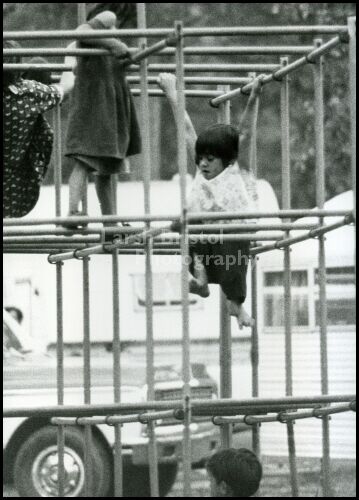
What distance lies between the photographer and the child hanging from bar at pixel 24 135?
704cm

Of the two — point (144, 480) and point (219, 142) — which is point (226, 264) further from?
point (144, 480)

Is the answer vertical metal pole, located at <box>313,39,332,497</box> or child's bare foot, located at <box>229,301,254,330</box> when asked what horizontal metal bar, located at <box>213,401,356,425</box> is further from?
child's bare foot, located at <box>229,301,254,330</box>

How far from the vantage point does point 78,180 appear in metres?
7.07

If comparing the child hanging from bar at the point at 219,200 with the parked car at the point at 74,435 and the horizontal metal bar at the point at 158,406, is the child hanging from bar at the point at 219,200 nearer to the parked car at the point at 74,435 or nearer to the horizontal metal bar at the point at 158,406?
the horizontal metal bar at the point at 158,406

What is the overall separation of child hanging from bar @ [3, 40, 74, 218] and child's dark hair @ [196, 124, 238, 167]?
81 cm

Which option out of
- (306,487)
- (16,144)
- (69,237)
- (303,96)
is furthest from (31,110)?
(303,96)

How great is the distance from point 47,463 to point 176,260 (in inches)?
174

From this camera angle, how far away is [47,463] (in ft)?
41.5

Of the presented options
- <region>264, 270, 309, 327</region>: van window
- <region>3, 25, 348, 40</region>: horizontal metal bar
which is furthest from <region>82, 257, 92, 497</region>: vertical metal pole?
<region>264, 270, 309, 327</region>: van window

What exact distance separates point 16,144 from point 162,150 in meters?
18.3

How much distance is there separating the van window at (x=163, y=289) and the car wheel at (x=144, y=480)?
10.1 ft

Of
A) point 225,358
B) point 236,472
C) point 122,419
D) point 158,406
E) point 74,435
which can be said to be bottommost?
point 74,435

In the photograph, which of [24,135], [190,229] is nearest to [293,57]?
[24,135]

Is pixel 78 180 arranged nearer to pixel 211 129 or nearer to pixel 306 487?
pixel 211 129
